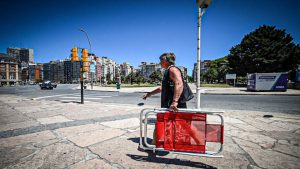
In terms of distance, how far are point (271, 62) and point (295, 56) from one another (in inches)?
255

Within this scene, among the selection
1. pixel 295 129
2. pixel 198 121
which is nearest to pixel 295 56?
pixel 295 129

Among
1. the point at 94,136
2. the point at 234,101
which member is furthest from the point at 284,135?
the point at 234,101

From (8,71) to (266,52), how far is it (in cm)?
14662

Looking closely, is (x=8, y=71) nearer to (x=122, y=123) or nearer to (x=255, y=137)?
(x=122, y=123)

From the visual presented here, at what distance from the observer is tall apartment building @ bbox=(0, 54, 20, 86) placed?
102312 millimetres

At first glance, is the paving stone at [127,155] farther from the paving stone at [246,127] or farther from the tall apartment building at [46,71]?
the tall apartment building at [46,71]

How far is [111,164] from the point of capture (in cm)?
234

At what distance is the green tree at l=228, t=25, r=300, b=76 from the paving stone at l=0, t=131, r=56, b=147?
4177 centimetres

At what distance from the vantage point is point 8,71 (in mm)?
105125

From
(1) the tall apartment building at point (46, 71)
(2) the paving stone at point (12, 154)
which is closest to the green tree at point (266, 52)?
(2) the paving stone at point (12, 154)

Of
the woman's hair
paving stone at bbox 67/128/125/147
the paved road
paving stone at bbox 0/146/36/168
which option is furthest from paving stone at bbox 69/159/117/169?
the paved road

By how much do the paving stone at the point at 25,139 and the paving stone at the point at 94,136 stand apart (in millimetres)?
594

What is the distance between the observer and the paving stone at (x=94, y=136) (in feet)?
10.4

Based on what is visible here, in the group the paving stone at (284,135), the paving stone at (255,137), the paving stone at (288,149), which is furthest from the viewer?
the paving stone at (284,135)
